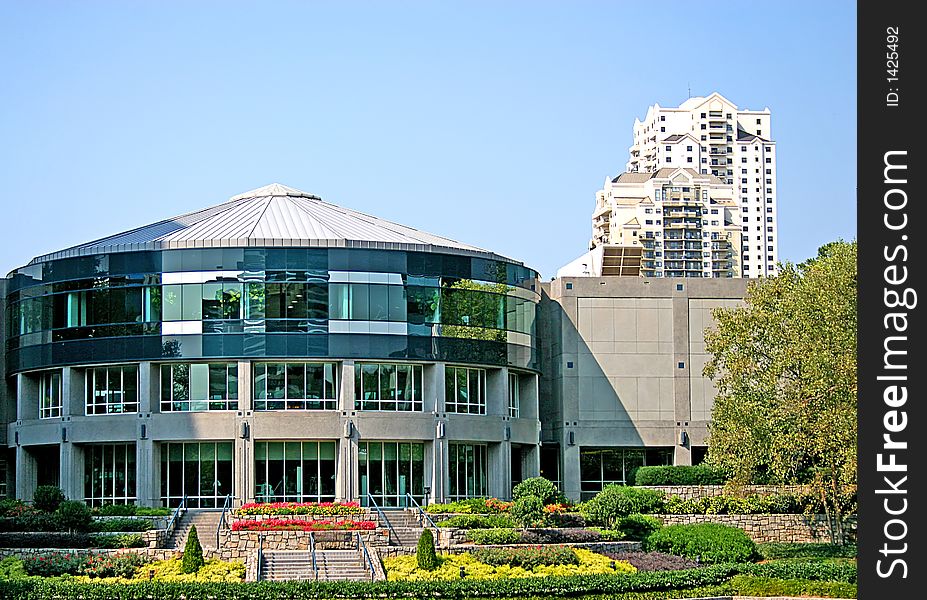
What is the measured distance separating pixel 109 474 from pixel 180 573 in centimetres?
1735

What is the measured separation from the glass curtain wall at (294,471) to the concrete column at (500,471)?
23.8ft

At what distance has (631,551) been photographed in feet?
135

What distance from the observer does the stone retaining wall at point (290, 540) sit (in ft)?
128

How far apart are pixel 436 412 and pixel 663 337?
44.2 feet

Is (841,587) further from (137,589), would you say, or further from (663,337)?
(663,337)

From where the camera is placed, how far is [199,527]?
148 ft

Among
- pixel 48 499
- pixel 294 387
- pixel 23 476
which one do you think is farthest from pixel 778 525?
pixel 23 476

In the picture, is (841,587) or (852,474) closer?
(841,587)

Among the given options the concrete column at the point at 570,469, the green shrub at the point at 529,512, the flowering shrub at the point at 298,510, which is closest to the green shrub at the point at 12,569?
the flowering shrub at the point at 298,510

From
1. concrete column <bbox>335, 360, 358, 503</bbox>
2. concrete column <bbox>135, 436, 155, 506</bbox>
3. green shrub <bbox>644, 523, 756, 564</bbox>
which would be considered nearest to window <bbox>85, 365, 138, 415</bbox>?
concrete column <bbox>135, 436, 155, 506</bbox>

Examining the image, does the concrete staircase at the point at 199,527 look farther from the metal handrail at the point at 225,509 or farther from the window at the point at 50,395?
the window at the point at 50,395
